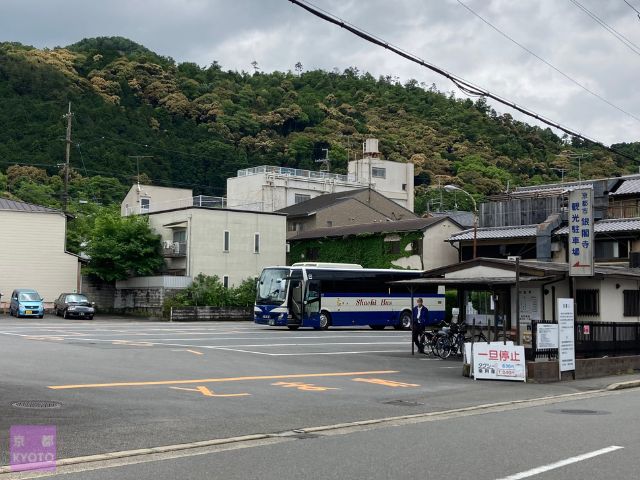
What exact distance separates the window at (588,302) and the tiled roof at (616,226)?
2869 cm

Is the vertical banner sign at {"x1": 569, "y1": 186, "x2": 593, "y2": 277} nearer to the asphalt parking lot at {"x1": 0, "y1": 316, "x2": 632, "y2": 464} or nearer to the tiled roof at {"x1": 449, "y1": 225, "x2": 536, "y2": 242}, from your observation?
the asphalt parking lot at {"x1": 0, "y1": 316, "x2": 632, "y2": 464}

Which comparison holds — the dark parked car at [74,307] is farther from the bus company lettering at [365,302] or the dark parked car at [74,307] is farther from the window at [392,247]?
the window at [392,247]

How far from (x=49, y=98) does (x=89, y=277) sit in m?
41.3

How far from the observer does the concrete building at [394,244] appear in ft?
203

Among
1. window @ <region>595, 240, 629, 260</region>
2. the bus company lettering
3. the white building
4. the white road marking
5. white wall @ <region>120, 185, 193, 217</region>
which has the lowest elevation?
the white road marking

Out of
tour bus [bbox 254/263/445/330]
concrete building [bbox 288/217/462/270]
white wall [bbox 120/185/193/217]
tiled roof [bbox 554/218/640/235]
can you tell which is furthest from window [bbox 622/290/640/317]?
white wall [bbox 120/185/193/217]

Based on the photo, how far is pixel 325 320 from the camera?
45406 mm

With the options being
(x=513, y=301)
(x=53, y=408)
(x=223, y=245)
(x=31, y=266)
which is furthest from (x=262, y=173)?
(x=53, y=408)

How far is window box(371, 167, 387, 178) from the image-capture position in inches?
3962

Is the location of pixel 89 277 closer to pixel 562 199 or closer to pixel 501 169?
pixel 562 199

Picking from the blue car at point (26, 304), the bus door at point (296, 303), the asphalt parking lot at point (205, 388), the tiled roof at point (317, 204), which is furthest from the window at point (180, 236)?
the asphalt parking lot at point (205, 388)

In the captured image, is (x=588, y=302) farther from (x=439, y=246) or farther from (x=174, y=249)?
(x=174, y=249)

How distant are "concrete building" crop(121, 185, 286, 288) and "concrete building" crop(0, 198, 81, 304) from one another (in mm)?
5441

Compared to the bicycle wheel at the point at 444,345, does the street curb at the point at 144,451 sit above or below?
below
